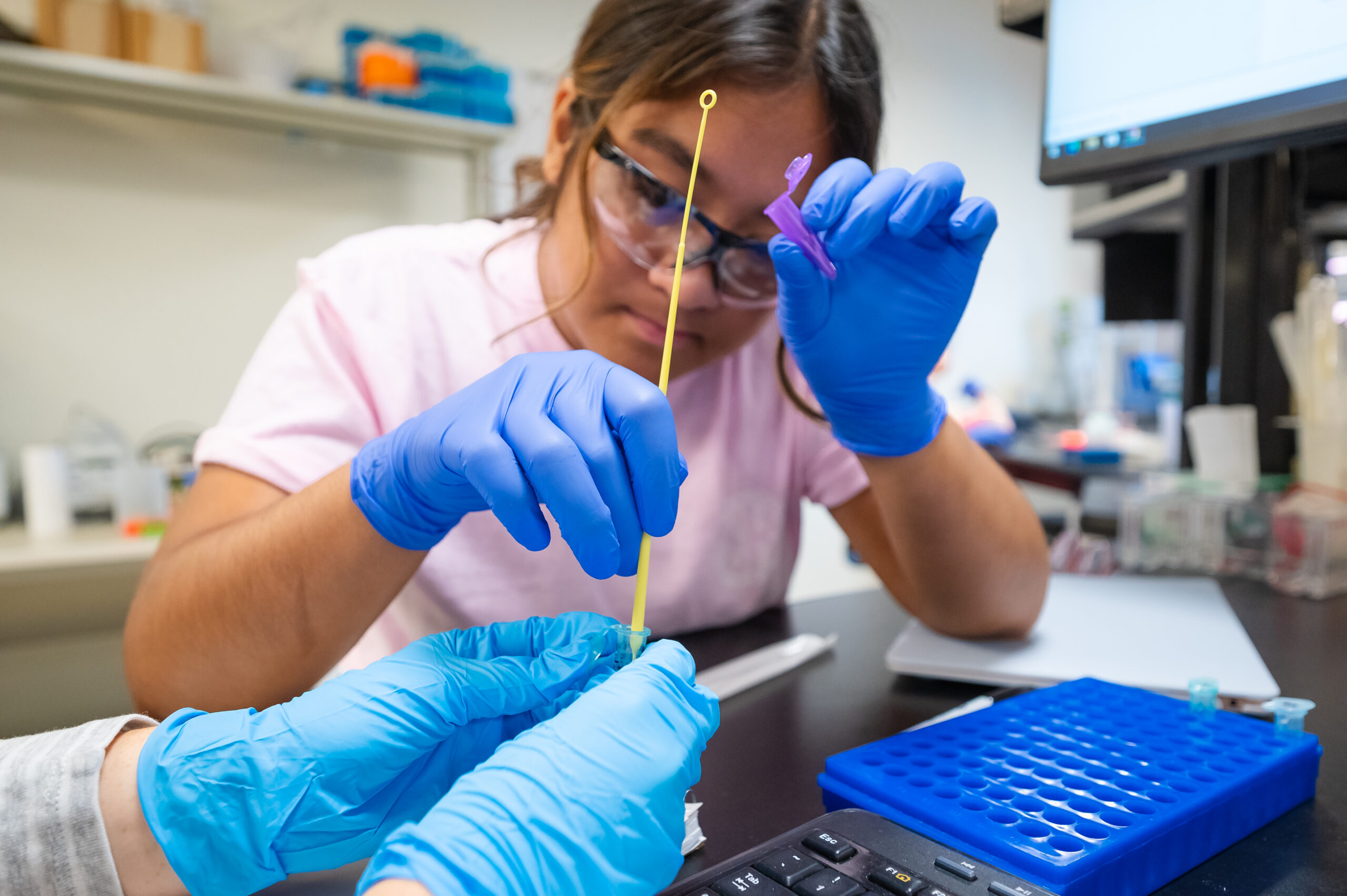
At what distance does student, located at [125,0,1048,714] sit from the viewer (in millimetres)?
573

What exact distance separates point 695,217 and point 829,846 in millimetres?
562

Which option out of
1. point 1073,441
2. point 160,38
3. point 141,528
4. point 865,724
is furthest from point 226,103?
point 1073,441

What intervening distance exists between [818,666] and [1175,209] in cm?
139

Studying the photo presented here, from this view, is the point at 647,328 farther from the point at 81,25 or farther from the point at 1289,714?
the point at 81,25

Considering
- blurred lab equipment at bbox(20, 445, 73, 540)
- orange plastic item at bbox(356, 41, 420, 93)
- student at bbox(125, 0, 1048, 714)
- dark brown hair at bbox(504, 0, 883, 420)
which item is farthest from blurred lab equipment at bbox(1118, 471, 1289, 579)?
blurred lab equipment at bbox(20, 445, 73, 540)

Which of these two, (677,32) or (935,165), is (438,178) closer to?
(677,32)

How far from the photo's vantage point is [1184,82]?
878mm

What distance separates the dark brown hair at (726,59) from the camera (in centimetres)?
75

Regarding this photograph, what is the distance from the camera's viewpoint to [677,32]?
793 mm

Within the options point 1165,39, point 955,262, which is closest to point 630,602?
point 955,262

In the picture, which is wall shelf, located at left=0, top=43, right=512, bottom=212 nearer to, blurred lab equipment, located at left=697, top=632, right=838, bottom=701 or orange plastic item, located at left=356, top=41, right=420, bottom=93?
orange plastic item, located at left=356, top=41, right=420, bottom=93

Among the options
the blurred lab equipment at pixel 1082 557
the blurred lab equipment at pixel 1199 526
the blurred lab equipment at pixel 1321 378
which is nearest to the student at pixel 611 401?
the blurred lab equipment at pixel 1082 557

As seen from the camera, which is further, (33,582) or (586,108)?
(33,582)

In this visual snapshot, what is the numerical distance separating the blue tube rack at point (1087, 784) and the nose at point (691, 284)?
466 millimetres
